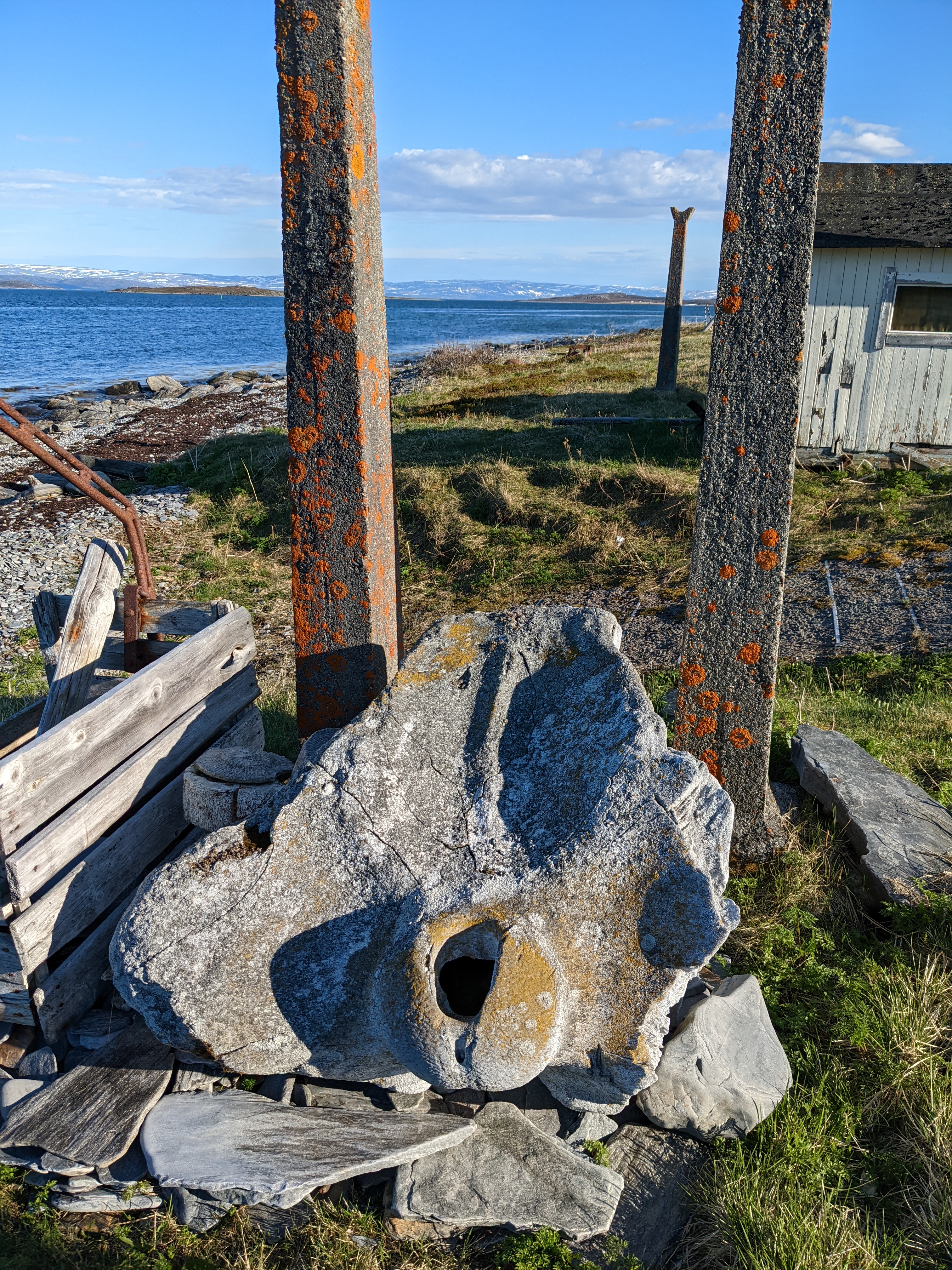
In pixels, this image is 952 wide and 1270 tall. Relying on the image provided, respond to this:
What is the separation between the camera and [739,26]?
3.57 metres

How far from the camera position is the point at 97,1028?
10.9 feet

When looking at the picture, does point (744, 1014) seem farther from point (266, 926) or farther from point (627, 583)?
point (627, 583)

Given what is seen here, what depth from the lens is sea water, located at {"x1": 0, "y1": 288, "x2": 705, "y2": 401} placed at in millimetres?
42000

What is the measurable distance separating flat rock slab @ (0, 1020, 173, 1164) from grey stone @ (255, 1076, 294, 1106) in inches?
13.8

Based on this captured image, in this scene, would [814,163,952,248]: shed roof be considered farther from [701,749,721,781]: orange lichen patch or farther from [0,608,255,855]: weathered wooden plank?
[0,608,255,855]: weathered wooden plank

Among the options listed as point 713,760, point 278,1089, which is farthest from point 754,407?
point 278,1089

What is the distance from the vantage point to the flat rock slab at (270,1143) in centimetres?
258

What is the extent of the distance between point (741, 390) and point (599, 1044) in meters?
2.94

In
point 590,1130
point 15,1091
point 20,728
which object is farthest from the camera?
point 20,728

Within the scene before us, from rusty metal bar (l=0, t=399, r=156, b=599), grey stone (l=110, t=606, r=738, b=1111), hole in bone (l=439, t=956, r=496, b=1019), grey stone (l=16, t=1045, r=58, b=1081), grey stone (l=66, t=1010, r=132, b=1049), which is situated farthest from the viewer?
rusty metal bar (l=0, t=399, r=156, b=599)

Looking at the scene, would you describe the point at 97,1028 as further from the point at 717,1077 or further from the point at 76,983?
the point at 717,1077

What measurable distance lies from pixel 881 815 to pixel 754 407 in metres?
2.38

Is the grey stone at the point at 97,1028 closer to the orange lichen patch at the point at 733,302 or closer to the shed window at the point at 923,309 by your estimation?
Answer: the orange lichen patch at the point at 733,302

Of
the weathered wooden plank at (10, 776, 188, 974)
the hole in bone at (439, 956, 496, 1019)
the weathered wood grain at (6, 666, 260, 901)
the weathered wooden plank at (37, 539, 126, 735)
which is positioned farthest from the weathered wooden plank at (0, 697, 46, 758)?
the hole in bone at (439, 956, 496, 1019)
